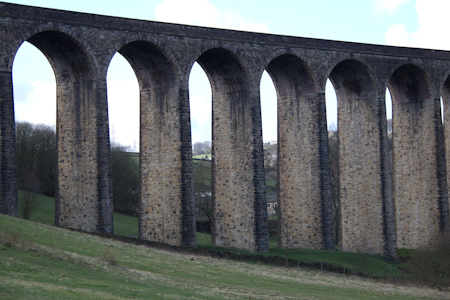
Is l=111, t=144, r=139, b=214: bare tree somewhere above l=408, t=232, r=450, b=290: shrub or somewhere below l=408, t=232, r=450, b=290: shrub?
above

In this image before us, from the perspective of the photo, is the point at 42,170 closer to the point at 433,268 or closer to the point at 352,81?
the point at 352,81

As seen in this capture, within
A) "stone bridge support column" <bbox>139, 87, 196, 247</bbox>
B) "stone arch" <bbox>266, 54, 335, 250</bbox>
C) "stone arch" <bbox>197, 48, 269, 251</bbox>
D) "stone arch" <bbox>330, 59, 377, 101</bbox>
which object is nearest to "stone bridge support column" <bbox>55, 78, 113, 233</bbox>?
"stone bridge support column" <bbox>139, 87, 196, 247</bbox>

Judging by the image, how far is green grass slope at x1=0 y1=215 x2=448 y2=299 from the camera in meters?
19.2

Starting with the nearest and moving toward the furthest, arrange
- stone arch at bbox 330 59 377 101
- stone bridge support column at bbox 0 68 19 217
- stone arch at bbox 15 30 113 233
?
stone bridge support column at bbox 0 68 19 217 → stone arch at bbox 15 30 113 233 → stone arch at bbox 330 59 377 101

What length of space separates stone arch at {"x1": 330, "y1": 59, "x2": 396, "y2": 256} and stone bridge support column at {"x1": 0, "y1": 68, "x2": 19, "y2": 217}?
74.3 feet

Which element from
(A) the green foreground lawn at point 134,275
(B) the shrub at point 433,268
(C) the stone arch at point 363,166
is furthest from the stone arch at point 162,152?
(C) the stone arch at point 363,166

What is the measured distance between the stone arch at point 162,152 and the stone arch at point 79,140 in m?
3.45

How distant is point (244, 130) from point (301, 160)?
5.08 meters

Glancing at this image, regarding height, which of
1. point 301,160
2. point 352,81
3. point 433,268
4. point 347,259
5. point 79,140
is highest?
point 352,81

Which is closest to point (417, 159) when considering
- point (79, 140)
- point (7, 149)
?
point (79, 140)

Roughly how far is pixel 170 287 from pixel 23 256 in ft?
15.8

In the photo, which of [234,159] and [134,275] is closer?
[134,275]

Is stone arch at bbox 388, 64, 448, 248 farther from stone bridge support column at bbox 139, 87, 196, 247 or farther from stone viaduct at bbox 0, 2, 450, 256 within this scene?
stone bridge support column at bbox 139, 87, 196, 247

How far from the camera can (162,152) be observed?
38312mm
